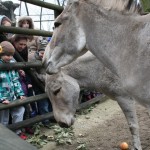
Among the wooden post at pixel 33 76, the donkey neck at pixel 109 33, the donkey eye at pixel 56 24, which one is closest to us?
the donkey neck at pixel 109 33

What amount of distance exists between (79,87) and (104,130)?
0.98 m

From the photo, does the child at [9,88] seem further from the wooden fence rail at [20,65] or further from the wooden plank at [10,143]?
the wooden plank at [10,143]

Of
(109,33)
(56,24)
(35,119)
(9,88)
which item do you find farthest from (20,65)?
(109,33)

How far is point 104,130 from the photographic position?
5.07 m

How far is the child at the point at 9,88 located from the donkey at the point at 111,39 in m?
1.02

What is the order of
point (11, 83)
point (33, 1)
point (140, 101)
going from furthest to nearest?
point (33, 1) < point (11, 83) < point (140, 101)

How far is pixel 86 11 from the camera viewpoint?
3.13 m

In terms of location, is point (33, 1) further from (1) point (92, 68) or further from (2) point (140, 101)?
(2) point (140, 101)

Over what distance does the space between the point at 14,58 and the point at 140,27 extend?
88.9 inches

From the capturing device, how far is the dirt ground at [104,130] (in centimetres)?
444

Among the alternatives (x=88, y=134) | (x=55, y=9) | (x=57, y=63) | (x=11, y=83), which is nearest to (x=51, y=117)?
(x=88, y=134)

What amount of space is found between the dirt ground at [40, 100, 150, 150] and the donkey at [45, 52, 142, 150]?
0.39m

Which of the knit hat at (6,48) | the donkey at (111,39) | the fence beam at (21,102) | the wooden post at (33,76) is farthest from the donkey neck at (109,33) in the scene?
the wooden post at (33,76)

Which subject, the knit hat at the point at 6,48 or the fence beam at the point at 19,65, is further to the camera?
the fence beam at the point at 19,65
